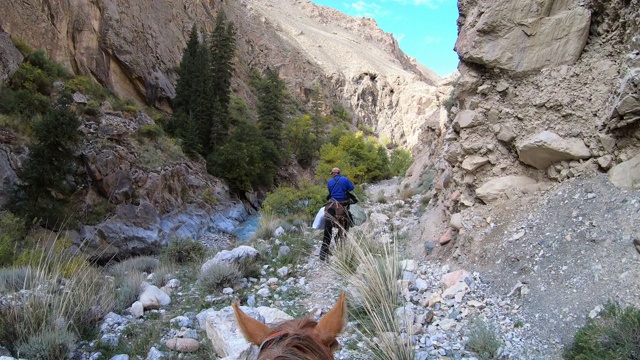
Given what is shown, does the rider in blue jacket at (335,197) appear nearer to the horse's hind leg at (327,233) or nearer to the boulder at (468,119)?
the horse's hind leg at (327,233)

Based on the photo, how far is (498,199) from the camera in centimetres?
536

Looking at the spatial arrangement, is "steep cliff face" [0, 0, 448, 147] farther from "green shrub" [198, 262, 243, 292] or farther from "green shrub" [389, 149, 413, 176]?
"green shrub" [198, 262, 243, 292]

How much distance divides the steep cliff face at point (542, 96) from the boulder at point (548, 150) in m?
0.01

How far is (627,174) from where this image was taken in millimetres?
4230

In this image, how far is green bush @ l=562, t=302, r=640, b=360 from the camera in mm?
2668

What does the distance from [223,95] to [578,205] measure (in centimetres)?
3014

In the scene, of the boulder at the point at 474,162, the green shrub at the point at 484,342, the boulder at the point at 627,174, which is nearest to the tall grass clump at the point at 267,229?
the boulder at the point at 474,162

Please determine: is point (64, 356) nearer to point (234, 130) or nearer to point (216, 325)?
point (216, 325)

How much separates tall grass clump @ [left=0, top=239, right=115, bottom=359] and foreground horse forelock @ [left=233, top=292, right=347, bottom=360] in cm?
315

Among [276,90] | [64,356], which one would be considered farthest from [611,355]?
[276,90]

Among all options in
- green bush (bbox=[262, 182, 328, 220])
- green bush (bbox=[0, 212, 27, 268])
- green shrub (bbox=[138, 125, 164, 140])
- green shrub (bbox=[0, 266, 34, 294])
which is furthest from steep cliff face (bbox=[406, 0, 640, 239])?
green shrub (bbox=[138, 125, 164, 140])

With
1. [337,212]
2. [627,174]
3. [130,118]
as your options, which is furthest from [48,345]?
[130,118]

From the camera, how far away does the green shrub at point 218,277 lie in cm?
618

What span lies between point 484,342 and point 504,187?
8.17ft
